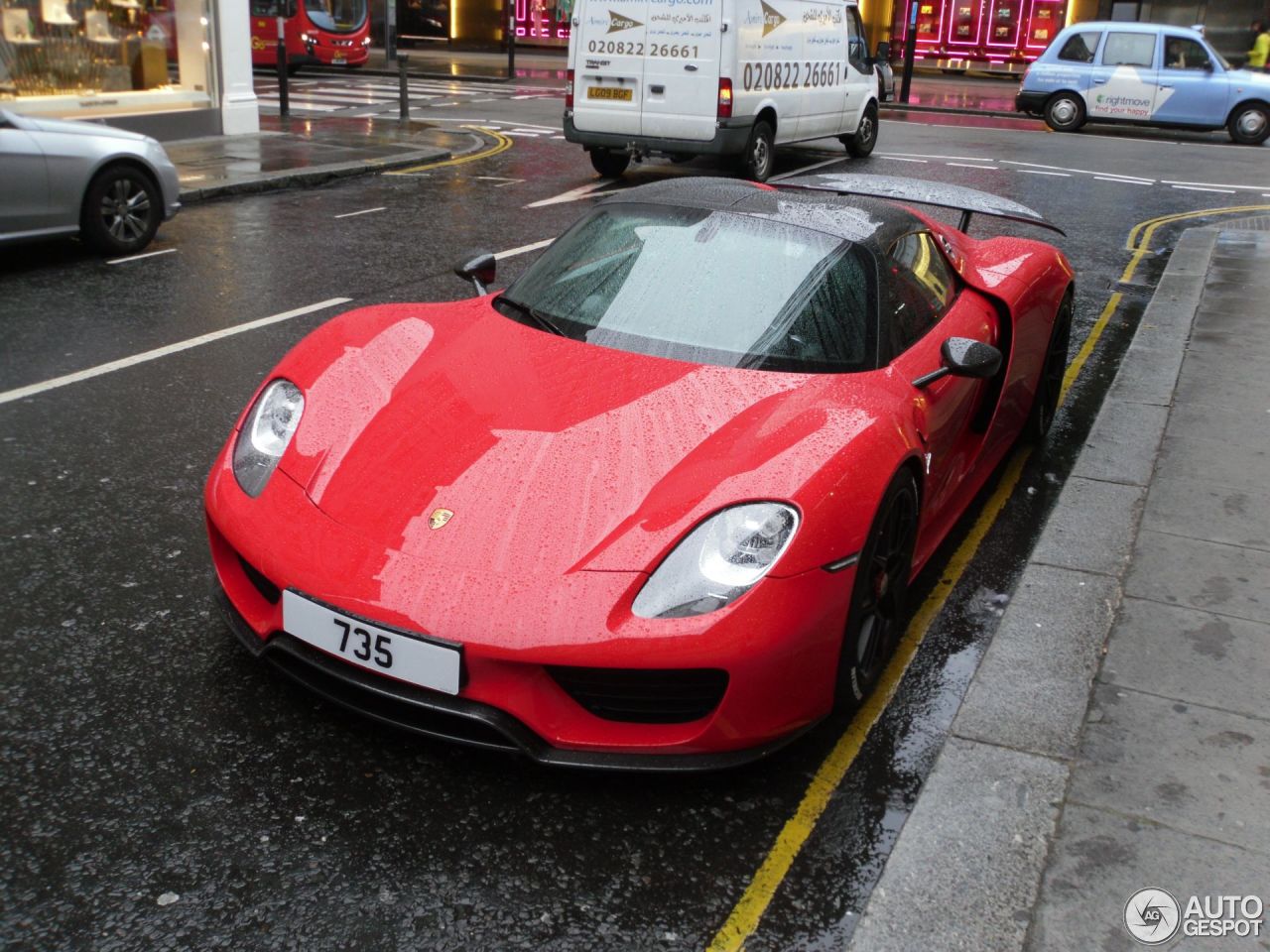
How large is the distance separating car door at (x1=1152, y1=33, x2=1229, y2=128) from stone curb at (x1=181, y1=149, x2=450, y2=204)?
1310cm

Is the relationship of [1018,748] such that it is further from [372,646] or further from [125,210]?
[125,210]

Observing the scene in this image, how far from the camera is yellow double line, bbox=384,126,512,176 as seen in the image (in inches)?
579

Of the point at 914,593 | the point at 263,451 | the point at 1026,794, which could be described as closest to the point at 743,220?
the point at 914,593

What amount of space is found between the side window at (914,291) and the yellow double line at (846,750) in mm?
896

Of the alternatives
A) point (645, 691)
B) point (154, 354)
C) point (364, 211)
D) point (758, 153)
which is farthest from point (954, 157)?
point (645, 691)

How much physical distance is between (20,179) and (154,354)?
2.69m

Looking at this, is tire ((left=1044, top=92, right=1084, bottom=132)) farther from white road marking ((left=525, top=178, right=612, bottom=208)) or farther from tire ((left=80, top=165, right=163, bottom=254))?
tire ((left=80, top=165, right=163, bottom=254))

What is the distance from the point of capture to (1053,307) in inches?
220

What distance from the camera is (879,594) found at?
3.47m

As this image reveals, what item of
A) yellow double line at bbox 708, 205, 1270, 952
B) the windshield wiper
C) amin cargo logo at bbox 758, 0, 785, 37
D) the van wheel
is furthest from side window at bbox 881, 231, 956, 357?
the van wheel

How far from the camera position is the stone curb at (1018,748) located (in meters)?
2.62

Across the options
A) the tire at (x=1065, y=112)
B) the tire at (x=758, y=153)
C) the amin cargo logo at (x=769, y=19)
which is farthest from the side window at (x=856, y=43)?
the tire at (x=1065, y=112)

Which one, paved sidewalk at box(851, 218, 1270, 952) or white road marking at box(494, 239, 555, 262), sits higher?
white road marking at box(494, 239, 555, 262)

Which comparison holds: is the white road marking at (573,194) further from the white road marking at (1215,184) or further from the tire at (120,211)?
the white road marking at (1215,184)
